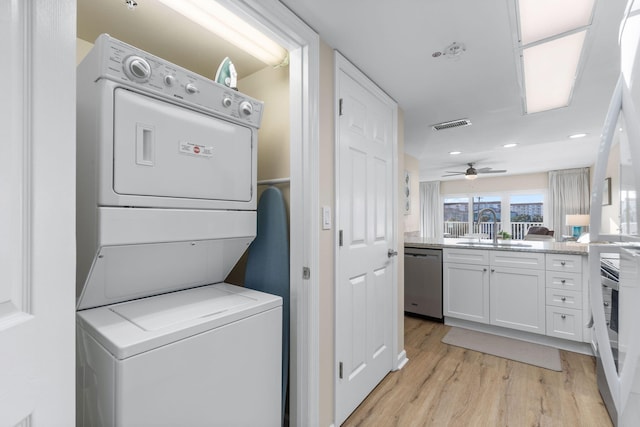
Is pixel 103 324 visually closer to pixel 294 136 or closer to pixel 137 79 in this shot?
pixel 137 79

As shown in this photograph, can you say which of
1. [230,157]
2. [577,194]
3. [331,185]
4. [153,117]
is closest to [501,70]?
[331,185]

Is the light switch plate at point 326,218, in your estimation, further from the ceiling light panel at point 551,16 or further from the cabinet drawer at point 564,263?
the cabinet drawer at point 564,263

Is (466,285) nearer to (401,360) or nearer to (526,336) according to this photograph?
(526,336)

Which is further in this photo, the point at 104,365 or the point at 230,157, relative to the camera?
the point at 230,157

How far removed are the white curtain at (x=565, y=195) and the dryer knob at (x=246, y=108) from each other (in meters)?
8.21

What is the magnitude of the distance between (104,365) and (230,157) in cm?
84

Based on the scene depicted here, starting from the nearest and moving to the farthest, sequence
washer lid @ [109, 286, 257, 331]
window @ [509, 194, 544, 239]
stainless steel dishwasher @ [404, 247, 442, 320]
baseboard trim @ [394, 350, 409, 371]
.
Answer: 1. washer lid @ [109, 286, 257, 331]
2. baseboard trim @ [394, 350, 409, 371]
3. stainless steel dishwasher @ [404, 247, 442, 320]
4. window @ [509, 194, 544, 239]

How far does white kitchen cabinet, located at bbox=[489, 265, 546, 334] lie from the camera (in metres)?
2.78

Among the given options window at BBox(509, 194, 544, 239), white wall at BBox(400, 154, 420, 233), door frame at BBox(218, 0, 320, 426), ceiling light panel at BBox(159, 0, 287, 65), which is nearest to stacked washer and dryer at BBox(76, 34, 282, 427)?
door frame at BBox(218, 0, 320, 426)

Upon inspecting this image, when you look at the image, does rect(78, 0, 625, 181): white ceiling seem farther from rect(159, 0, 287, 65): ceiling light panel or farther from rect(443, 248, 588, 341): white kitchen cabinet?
rect(443, 248, 588, 341): white kitchen cabinet

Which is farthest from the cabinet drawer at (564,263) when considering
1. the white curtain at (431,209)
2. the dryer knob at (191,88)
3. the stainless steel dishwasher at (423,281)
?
the white curtain at (431,209)

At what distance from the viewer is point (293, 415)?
1.48 metres
